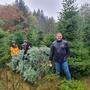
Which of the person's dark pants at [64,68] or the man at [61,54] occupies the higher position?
the man at [61,54]

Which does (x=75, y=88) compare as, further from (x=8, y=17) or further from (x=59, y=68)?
(x=8, y=17)

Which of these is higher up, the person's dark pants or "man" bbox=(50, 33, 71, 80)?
"man" bbox=(50, 33, 71, 80)

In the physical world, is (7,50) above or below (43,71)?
above

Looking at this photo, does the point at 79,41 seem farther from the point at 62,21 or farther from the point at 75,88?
the point at 75,88

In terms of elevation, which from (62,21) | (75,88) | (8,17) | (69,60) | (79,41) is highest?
(8,17)

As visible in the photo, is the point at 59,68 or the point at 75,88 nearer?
the point at 75,88

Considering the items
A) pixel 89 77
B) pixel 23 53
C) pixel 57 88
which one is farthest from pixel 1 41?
pixel 57 88

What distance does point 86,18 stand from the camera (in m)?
12.2

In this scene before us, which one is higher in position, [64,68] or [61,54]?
[61,54]

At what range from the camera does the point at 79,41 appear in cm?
1104

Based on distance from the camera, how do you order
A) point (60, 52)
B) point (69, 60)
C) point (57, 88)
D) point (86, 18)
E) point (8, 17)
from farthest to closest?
point (8, 17) < point (86, 18) < point (69, 60) < point (60, 52) < point (57, 88)

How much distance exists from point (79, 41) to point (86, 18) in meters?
1.52

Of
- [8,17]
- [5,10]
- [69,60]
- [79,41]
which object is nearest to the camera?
[69,60]

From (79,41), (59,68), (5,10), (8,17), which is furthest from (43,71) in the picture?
(5,10)
